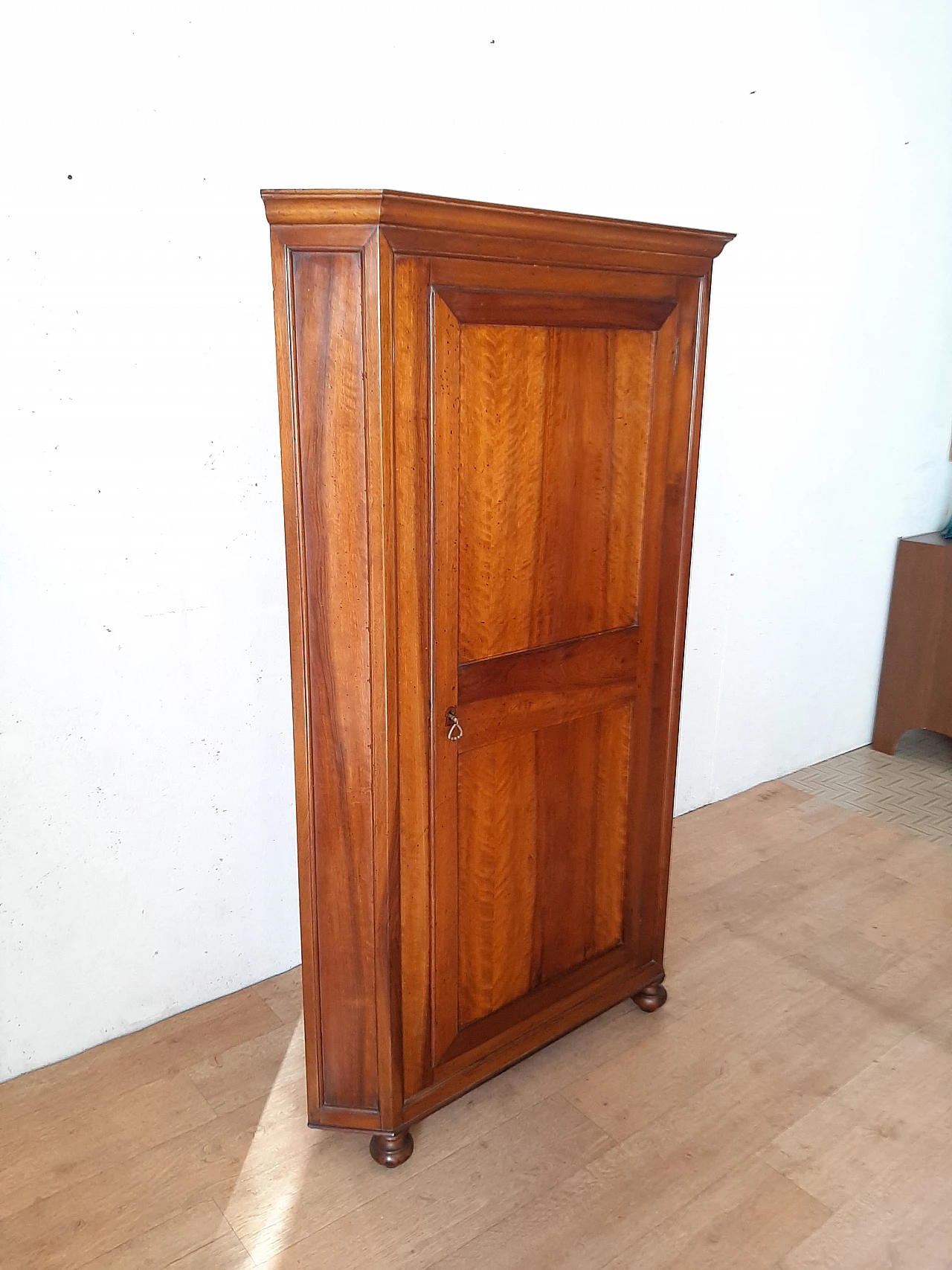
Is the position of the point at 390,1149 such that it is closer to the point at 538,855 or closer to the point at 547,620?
the point at 538,855

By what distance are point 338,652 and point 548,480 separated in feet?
1.56

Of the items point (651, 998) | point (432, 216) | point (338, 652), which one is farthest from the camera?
point (651, 998)

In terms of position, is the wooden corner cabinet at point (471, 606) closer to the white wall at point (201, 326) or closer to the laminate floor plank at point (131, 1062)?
the laminate floor plank at point (131, 1062)

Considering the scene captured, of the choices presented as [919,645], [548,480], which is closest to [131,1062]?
[548,480]

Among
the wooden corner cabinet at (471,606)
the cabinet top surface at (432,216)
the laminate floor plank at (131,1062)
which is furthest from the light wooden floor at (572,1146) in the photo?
the cabinet top surface at (432,216)

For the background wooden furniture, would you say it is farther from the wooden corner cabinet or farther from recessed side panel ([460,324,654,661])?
recessed side panel ([460,324,654,661])

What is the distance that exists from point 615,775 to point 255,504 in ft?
3.00

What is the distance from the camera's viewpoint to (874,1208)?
172 cm

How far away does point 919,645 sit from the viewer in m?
3.61

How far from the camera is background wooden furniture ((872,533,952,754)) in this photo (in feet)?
11.6

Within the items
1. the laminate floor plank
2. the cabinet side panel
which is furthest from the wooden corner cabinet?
the laminate floor plank

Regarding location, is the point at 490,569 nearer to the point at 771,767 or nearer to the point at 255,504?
the point at 255,504

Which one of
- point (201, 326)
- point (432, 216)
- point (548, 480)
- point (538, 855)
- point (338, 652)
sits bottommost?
point (538, 855)

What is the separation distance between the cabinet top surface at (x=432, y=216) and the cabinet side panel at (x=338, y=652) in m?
0.06
